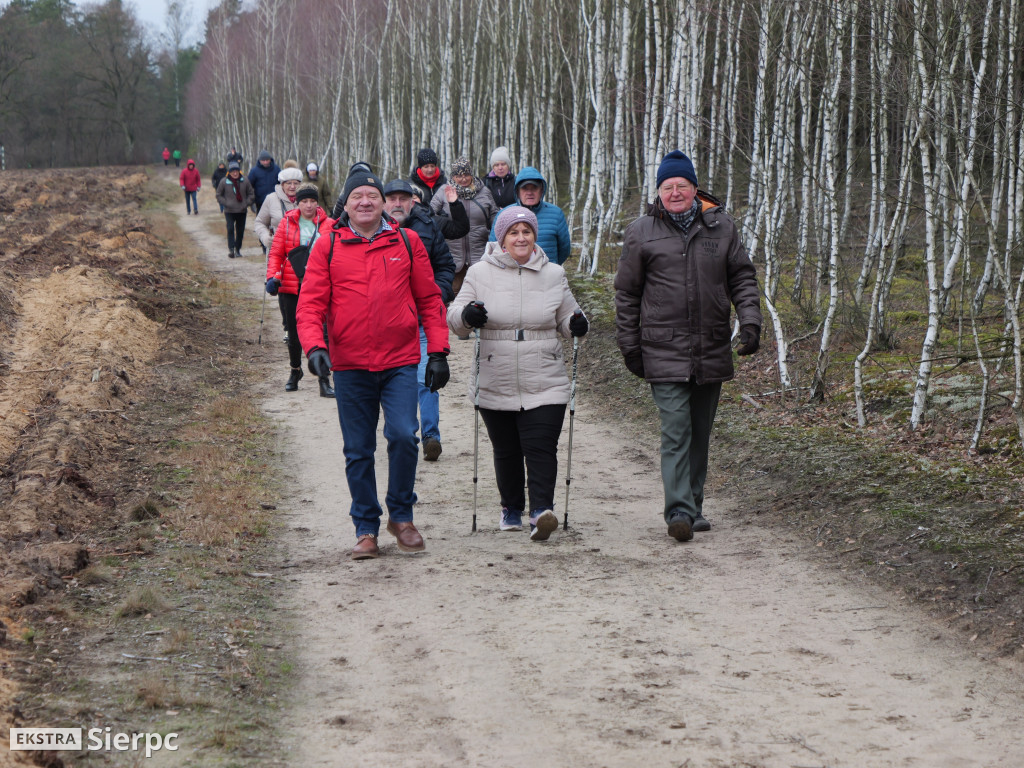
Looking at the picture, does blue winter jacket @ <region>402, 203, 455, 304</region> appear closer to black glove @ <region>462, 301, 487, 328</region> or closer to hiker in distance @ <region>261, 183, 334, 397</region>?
black glove @ <region>462, 301, 487, 328</region>

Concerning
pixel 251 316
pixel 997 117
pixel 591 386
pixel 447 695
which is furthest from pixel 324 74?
pixel 447 695

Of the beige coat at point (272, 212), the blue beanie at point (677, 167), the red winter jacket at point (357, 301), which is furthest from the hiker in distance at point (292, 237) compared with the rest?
the blue beanie at point (677, 167)

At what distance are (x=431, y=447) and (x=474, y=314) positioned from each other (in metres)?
2.22

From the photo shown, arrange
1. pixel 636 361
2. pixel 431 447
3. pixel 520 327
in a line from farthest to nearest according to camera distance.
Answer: pixel 431 447
pixel 636 361
pixel 520 327

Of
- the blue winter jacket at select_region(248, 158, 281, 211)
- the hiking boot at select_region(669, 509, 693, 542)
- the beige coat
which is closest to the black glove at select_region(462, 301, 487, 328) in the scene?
the hiking boot at select_region(669, 509, 693, 542)

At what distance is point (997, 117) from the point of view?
674 cm

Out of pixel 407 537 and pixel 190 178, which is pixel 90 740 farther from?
pixel 190 178

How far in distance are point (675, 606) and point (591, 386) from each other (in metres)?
5.98

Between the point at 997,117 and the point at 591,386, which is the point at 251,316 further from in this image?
the point at 997,117

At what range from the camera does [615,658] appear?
13.7 feet

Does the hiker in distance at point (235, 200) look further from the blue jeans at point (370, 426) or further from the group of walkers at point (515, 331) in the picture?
the blue jeans at point (370, 426)

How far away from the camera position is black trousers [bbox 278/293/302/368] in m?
9.81

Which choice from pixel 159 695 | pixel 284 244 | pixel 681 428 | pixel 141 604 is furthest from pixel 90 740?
pixel 284 244

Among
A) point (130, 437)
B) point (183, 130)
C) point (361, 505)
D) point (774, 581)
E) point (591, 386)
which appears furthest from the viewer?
point (183, 130)
